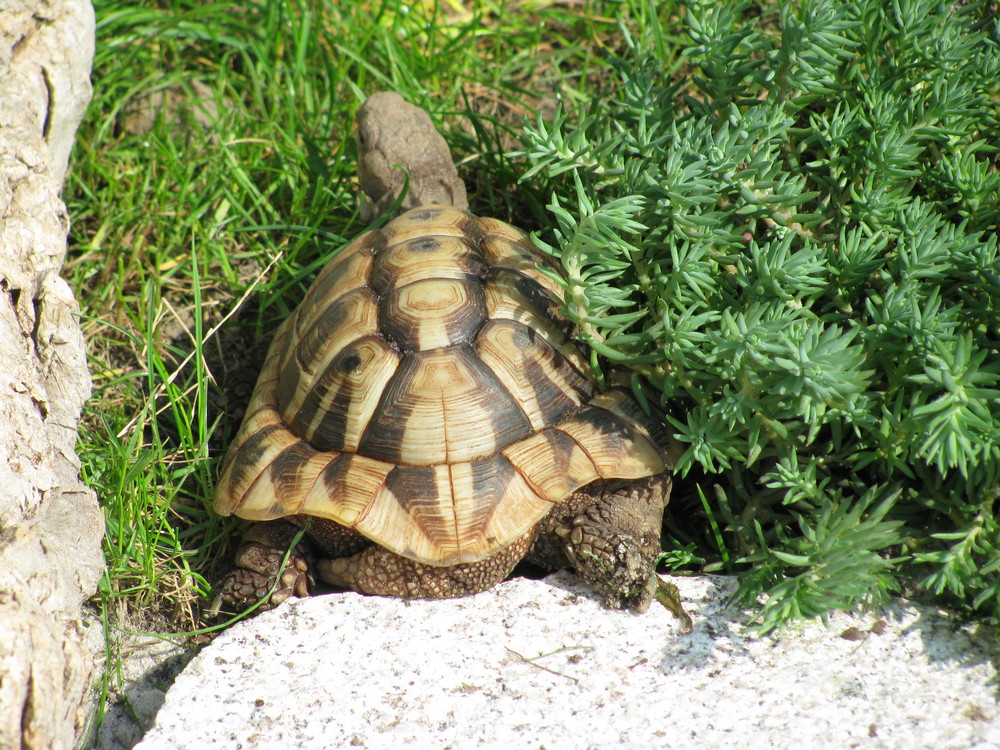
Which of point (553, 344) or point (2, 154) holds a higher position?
point (2, 154)

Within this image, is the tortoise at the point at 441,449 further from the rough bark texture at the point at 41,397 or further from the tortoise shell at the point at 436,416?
the rough bark texture at the point at 41,397

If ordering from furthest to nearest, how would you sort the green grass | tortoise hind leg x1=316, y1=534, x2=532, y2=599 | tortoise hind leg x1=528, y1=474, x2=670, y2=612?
the green grass → tortoise hind leg x1=316, y1=534, x2=532, y2=599 → tortoise hind leg x1=528, y1=474, x2=670, y2=612

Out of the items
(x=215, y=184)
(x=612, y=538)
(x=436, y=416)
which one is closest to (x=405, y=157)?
(x=215, y=184)

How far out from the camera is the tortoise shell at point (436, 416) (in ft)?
8.32

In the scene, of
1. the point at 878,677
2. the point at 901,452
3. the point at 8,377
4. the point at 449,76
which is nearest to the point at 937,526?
the point at 901,452

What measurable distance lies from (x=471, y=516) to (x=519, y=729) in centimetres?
61

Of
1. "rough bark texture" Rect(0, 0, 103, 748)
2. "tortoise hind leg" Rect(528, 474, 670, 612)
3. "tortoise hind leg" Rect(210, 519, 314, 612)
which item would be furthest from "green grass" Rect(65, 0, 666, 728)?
"tortoise hind leg" Rect(528, 474, 670, 612)

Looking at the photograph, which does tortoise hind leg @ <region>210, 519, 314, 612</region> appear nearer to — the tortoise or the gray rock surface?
the tortoise

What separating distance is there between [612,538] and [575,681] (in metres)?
0.44

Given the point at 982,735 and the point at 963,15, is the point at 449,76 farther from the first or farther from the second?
the point at 982,735

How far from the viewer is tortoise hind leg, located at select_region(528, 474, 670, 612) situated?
248 cm

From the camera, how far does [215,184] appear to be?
12.7 feet

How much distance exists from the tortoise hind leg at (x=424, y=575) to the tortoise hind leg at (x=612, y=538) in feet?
0.52

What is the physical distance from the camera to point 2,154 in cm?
Result: 288
